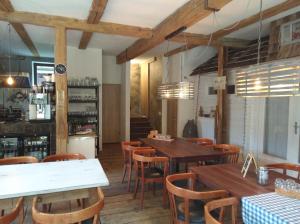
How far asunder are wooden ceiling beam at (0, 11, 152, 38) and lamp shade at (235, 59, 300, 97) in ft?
8.00

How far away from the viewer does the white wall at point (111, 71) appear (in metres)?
7.65

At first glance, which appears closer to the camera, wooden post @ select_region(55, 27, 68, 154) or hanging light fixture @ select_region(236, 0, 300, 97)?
hanging light fixture @ select_region(236, 0, 300, 97)

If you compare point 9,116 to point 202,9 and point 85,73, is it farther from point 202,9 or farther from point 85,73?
point 202,9

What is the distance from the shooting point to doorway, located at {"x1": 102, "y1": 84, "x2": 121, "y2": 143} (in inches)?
308

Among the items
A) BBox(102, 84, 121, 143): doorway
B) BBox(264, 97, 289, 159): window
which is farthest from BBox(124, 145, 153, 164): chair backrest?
BBox(102, 84, 121, 143): doorway

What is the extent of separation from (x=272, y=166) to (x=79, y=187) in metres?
2.21

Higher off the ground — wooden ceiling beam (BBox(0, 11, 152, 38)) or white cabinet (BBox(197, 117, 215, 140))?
wooden ceiling beam (BBox(0, 11, 152, 38))

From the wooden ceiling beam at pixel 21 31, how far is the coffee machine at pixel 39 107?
1350 millimetres

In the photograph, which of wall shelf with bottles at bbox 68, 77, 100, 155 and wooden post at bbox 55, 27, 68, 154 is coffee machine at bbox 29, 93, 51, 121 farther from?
wall shelf with bottles at bbox 68, 77, 100, 155

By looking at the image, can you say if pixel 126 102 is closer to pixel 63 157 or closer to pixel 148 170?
pixel 148 170

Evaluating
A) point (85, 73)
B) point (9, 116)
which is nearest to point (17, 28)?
point (9, 116)

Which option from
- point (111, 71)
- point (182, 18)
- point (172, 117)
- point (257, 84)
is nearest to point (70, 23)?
point (182, 18)

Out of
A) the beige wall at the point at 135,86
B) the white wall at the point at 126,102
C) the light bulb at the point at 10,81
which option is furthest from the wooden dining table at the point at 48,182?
the beige wall at the point at 135,86

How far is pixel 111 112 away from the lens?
7906 mm
